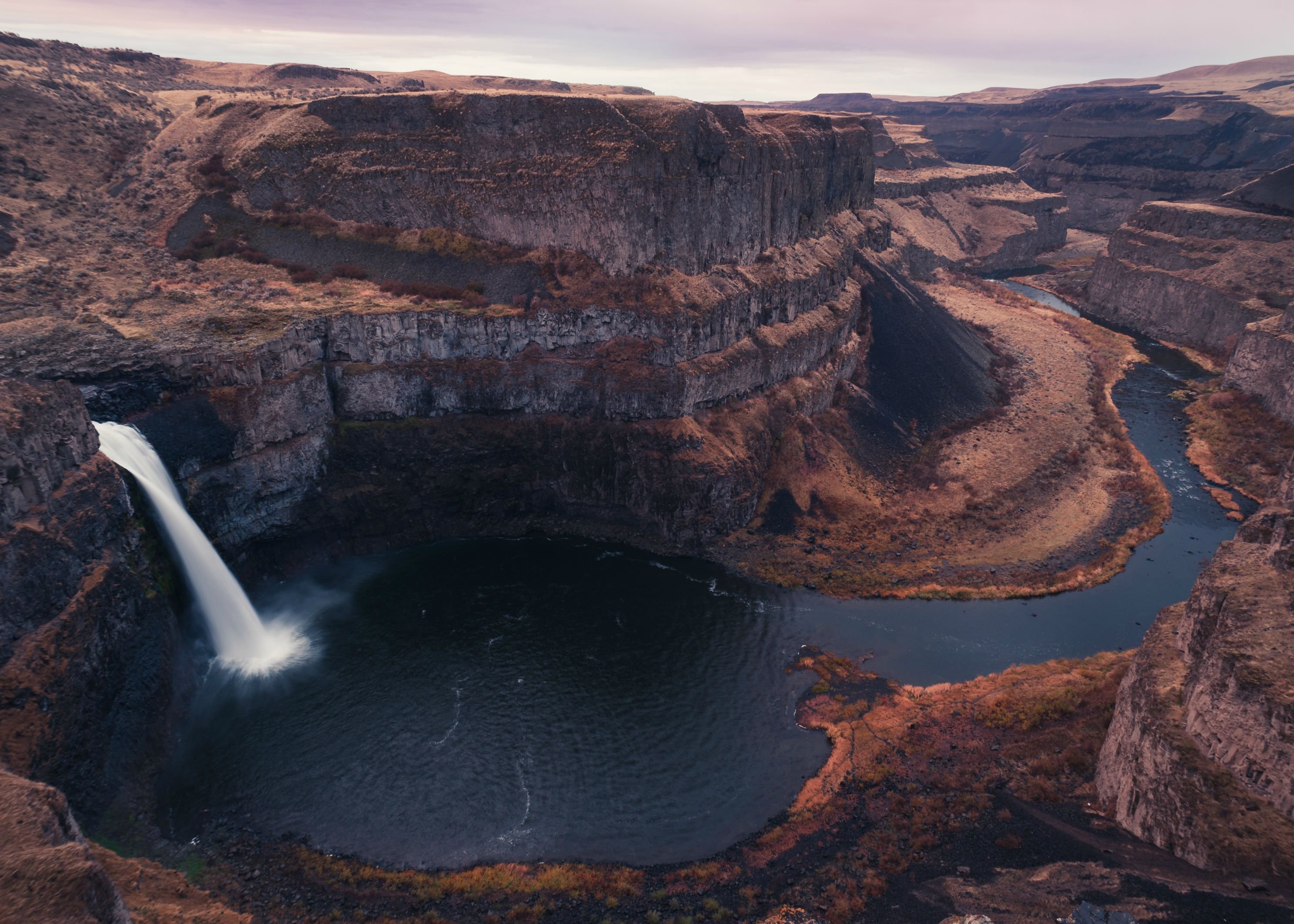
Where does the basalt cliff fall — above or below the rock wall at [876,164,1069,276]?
above

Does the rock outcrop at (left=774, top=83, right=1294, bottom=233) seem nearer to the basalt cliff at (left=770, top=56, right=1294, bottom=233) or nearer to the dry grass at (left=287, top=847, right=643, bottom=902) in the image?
the basalt cliff at (left=770, top=56, right=1294, bottom=233)

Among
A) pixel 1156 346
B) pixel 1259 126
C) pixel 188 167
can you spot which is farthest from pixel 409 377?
pixel 1259 126

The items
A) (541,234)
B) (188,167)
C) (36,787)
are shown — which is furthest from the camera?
(188,167)

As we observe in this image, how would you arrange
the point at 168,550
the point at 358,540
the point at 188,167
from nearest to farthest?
the point at 168,550, the point at 358,540, the point at 188,167

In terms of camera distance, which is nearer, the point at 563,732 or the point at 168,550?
the point at 563,732

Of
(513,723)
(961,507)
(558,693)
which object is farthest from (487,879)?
(961,507)

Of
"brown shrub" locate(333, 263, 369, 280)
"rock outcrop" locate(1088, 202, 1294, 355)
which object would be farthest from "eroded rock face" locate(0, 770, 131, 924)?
"rock outcrop" locate(1088, 202, 1294, 355)

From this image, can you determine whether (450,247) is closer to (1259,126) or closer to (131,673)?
(131,673)

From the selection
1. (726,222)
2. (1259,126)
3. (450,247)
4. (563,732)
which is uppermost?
(1259,126)
